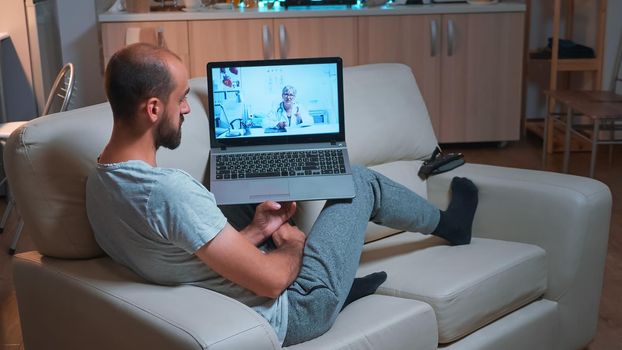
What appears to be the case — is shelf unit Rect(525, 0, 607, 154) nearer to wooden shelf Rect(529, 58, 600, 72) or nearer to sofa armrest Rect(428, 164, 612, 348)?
wooden shelf Rect(529, 58, 600, 72)

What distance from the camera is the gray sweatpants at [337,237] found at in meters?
1.98

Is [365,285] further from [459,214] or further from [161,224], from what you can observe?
[161,224]

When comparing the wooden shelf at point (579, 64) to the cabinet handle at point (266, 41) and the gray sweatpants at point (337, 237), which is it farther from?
the gray sweatpants at point (337, 237)

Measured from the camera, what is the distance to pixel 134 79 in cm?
184

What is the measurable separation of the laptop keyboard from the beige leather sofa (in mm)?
73

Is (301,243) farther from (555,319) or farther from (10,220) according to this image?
(10,220)

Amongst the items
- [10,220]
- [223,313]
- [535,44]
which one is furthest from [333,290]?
[535,44]

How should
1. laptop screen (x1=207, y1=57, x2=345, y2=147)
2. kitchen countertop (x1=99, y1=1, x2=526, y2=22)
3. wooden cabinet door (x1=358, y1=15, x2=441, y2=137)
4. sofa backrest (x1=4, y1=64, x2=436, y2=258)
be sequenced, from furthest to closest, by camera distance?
1. wooden cabinet door (x1=358, y1=15, x2=441, y2=137)
2. kitchen countertop (x1=99, y1=1, x2=526, y2=22)
3. laptop screen (x1=207, y1=57, x2=345, y2=147)
4. sofa backrest (x1=4, y1=64, x2=436, y2=258)

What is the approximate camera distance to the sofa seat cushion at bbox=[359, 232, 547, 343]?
2.22 metres

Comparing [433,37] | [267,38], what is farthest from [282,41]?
[433,37]

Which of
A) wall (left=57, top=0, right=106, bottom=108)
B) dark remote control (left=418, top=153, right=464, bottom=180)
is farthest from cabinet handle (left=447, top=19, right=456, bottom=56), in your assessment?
dark remote control (left=418, top=153, right=464, bottom=180)

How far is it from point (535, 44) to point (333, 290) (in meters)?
4.43

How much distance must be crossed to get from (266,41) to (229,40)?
0.22 metres

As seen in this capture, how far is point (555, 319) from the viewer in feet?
8.29
